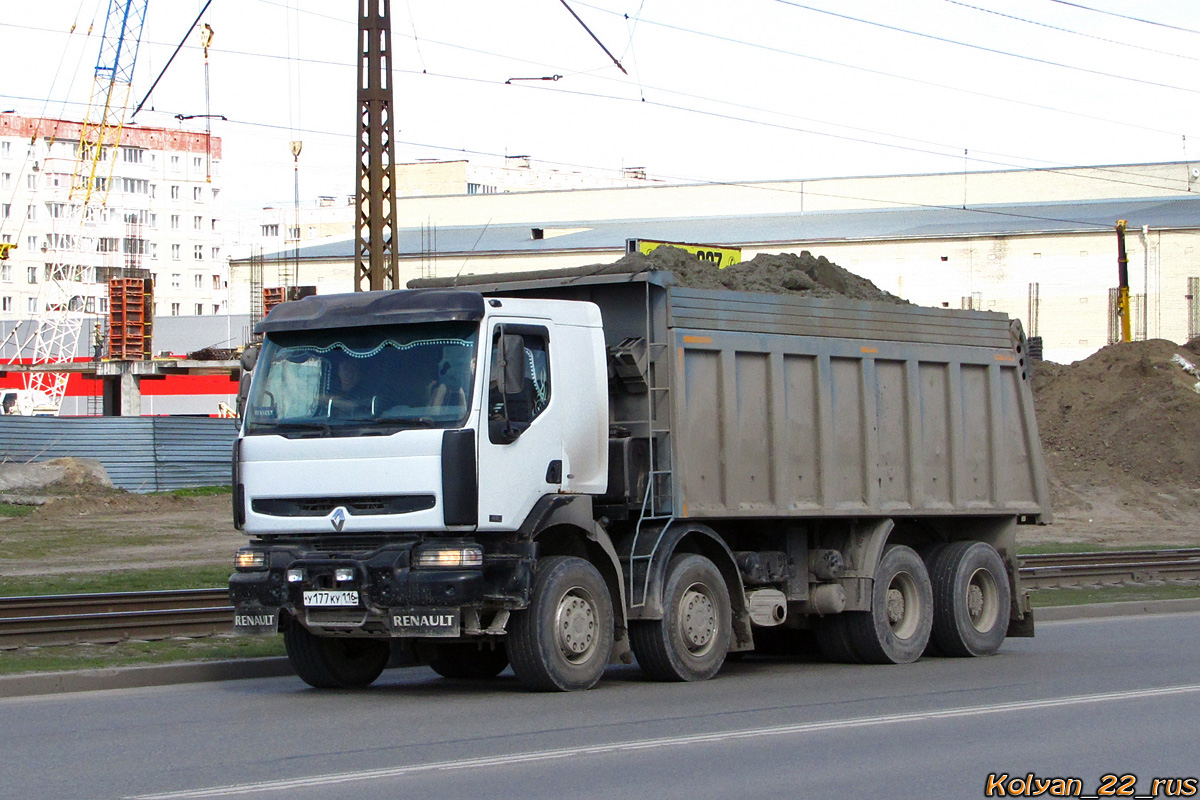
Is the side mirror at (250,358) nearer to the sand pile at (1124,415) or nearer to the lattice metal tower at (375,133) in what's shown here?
the lattice metal tower at (375,133)

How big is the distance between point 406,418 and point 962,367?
6682mm

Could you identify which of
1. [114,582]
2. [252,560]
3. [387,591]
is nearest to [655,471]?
[387,591]

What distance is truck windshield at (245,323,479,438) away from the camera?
435 inches

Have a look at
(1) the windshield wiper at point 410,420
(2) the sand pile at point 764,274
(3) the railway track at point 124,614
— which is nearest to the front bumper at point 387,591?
(1) the windshield wiper at point 410,420

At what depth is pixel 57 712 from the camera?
431 inches

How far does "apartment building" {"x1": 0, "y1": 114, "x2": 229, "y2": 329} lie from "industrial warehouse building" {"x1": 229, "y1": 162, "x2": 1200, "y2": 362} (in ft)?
136

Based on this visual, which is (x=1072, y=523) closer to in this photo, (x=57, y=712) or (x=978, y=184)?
(x=57, y=712)

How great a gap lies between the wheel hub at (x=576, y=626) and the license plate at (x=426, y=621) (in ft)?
3.11

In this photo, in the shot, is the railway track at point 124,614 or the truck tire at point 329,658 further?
the railway track at point 124,614

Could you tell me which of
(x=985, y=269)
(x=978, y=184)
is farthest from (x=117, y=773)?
(x=978, y=184)

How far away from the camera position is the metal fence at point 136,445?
36188 mm

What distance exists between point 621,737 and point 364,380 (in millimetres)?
3567

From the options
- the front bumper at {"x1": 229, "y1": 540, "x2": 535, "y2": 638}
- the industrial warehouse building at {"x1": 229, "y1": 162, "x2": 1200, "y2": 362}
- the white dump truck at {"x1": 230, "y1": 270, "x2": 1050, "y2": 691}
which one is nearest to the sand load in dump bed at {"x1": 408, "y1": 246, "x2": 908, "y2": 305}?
the white dump truck at {"x1": 230, "y1": 270, "x2": 1050, "y2": 691}

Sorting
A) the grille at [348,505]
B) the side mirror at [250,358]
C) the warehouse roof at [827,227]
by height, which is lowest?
the grille at [348,505]
